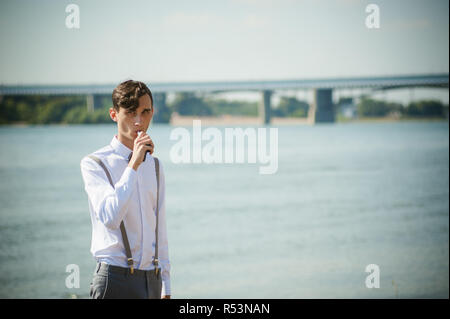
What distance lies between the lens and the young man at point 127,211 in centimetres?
223

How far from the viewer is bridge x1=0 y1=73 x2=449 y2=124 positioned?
46.2 meters

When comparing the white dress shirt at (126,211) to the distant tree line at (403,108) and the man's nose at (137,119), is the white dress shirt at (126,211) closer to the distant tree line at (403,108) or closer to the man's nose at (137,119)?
the man's nose at (137,119)

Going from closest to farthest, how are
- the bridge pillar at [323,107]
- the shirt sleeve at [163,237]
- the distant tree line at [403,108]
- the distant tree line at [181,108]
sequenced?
1. the shirt sleeve at [163,237]
2. the bridge pillar at [323,107]
3. the distant tree line at [181,108]
4. the distant tree line at [403,108]

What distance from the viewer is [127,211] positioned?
227cm

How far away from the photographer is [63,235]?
55.6ft

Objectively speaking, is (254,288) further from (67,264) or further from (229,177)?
(229,177)

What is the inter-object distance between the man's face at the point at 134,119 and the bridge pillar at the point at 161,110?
4657 cm

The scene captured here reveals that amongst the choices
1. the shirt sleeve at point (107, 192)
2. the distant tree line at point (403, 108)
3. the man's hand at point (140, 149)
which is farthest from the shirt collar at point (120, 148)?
the distant tree line at point (403, 108)

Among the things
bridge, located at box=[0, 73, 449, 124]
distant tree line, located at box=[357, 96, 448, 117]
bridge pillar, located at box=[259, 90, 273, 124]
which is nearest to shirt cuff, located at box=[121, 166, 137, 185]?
bridge, located at box=[0, 73, 449, 124]

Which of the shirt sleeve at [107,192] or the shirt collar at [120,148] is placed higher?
the shirt collar at [120,148]

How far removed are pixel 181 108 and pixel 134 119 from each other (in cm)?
5852

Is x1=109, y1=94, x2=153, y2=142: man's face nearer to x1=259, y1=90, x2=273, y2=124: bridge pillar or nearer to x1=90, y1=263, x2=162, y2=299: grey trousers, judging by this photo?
x1=90, y1=263, x2=162, y2=299: grey trousers

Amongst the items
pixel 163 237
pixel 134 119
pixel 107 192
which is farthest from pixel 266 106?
pixel 107 192

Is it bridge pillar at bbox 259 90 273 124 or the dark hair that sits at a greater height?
bridge pillar at bbox 259 90 273 124
